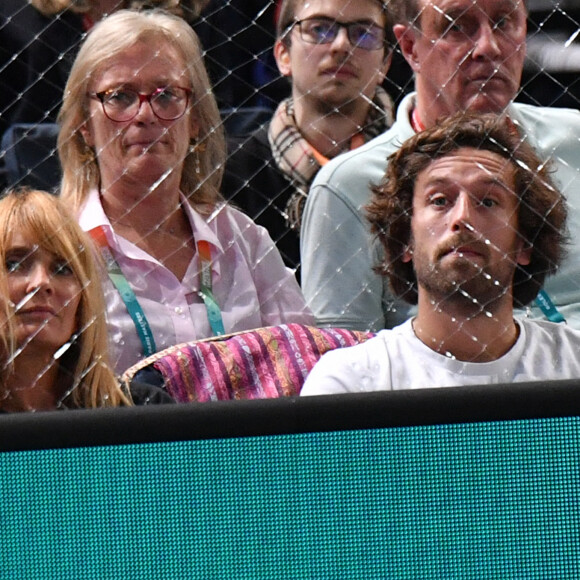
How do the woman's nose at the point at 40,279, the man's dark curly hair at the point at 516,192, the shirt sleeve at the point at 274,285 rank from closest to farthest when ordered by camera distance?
the woman's nose at the point at 40,279 → the man's dark curly hair at the point at 516,192 → the shirt sleeve at the point at 274,285

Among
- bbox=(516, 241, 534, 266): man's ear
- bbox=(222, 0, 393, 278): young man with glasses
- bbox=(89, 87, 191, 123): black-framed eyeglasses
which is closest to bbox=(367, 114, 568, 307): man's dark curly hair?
bbox=(516, 241, 534, 266): man's ear

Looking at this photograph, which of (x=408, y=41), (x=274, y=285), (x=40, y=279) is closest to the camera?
(x=40, y=279)

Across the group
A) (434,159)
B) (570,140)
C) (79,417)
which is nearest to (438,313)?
(434,159)

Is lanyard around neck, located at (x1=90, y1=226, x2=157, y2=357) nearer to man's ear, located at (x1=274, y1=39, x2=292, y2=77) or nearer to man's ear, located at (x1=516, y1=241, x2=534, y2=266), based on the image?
man's ear, located at (x1=274, y1=39, x2=292, y2=77)

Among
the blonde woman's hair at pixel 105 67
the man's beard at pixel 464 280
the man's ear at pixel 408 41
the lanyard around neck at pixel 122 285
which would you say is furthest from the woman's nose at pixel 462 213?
the lanyard around neck at pixel 122 285

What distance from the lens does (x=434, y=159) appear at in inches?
46.8

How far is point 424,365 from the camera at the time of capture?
1.23 meters

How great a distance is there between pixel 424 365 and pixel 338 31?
393 millimetres

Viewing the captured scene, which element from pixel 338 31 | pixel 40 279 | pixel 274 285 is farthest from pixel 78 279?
pixel 338 31

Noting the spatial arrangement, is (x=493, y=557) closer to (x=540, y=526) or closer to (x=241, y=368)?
(x=540, y=526)

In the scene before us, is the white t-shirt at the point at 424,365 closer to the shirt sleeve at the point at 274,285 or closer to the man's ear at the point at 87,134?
the shirt sleeve at the point at 274,285

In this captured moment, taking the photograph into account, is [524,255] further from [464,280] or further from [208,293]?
[208,293]

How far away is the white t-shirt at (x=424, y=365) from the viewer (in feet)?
3.94

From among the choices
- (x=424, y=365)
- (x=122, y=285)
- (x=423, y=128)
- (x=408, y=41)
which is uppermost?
(x=408, y=41)
